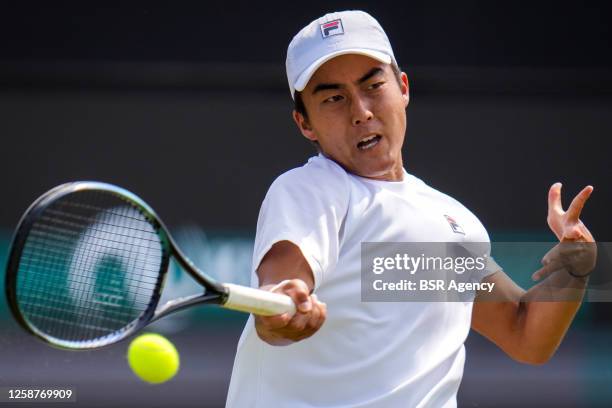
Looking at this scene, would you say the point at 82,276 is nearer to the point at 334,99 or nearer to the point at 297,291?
the point at 334,99

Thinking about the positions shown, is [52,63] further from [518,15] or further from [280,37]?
[518,15]

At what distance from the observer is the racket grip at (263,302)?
1.75 meters

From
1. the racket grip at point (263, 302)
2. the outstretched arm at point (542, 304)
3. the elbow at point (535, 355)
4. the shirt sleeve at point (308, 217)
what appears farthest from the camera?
the elbow at point (535, 355)

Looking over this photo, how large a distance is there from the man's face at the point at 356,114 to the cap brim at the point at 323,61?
2cm

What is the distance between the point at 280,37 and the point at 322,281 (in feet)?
8.79

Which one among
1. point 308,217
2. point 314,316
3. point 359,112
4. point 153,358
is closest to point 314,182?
point 308,217

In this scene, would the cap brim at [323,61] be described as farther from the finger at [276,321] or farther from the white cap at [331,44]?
the finger at [276,321]

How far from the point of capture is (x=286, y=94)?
4.48 m

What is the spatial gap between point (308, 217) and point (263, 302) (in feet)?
0.72

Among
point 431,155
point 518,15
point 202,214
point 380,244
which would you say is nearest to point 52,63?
point 202,214

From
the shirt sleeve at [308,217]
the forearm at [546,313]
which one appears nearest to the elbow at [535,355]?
the forearm at [546,313]

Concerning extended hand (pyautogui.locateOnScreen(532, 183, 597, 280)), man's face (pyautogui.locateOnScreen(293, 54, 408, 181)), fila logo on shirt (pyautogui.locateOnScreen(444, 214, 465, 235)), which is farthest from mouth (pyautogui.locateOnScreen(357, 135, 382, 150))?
extended hand (pyautogui.locateOnScreen(532, 183, 597, 280))

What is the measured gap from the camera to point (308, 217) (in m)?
1.91

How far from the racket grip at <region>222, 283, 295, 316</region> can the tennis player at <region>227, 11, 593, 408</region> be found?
17 millimetres
